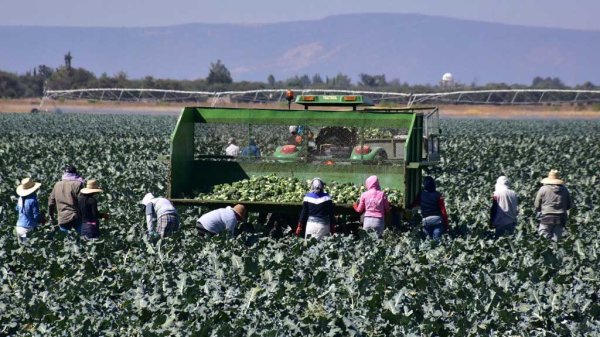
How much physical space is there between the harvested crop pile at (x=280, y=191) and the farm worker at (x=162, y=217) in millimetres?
1499

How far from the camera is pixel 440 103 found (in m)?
113

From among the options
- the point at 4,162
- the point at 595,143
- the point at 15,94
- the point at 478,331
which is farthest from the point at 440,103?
the point at 478,331

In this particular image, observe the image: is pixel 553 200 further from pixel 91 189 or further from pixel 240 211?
pixel 91 189

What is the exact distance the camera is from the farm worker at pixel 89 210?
15.6 metres

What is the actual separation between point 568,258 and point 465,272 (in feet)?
6.66

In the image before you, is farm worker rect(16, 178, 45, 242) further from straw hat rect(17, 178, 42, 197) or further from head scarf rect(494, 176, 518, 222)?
head scarf rect(494, 176, 518, 222)

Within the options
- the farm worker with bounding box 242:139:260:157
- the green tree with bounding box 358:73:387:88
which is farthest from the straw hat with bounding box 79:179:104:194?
the green tree with bounding box 358:73:387:88

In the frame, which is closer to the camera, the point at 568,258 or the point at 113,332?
the point at 113,332

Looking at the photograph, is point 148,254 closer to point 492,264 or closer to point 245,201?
point 245,201

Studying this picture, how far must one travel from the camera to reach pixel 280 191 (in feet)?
56.6

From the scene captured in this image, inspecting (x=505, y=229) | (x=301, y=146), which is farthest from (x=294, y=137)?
(x=505, y=229)

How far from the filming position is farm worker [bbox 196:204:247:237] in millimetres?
15703

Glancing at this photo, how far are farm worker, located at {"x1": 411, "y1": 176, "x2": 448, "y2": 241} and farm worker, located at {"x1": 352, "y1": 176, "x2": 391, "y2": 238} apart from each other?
1.99 ft

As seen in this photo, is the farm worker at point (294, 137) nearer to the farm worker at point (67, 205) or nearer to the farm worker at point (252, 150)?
the farm worker at point (252, 150)
